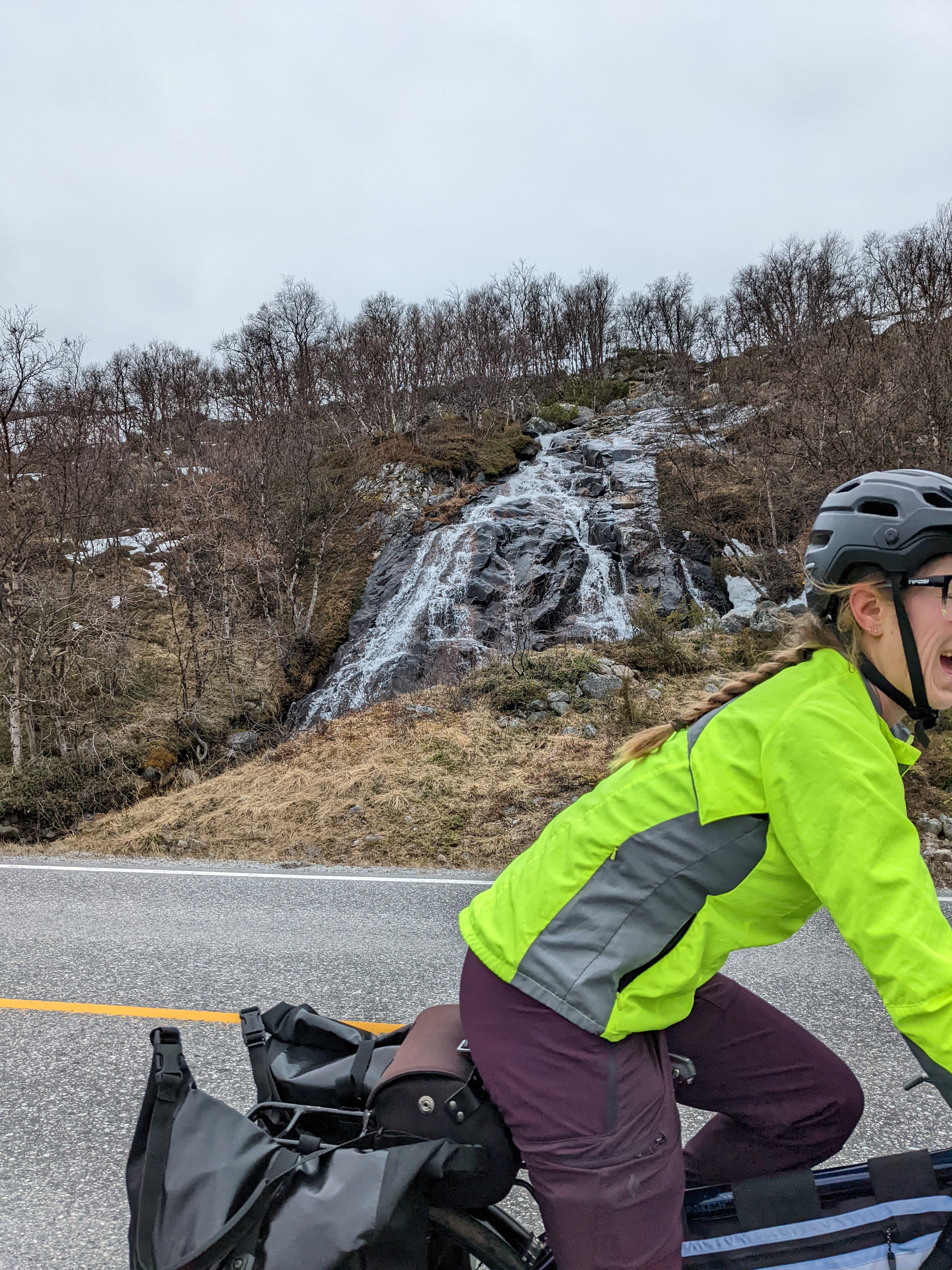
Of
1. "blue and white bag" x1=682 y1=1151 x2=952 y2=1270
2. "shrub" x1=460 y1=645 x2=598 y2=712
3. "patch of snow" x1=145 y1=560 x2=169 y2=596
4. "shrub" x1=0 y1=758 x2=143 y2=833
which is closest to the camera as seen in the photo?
"blue and white bag" x1=682 y1=1151 x2=952 y2=1270

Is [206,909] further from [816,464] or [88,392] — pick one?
[88,392]

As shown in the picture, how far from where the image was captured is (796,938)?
16.8 feet

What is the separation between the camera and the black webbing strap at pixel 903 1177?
5.57 ft

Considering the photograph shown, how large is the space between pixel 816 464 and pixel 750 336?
106 ft

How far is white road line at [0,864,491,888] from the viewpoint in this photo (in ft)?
22.2

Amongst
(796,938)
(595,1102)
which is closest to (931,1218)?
(595,1102)

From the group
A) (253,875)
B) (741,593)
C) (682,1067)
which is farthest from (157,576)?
(682,1067)

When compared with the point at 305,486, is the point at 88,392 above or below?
above

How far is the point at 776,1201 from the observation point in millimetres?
1751

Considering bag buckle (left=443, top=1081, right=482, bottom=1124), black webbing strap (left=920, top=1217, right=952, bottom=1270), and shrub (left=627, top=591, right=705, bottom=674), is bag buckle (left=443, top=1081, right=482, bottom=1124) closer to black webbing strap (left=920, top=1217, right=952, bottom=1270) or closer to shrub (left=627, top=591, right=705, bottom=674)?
black webbing strap (left=920, top=1217, right=952, bottom=1270)

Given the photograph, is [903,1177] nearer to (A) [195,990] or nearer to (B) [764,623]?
(A) [195,990]

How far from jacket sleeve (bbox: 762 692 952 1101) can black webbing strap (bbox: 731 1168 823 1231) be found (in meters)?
0.54

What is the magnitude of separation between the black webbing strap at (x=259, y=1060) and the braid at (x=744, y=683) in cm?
108

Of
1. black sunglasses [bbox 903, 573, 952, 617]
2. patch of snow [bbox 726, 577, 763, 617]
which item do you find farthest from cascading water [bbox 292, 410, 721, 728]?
black sunglasses [bbox 903, 573, 952, 617]
